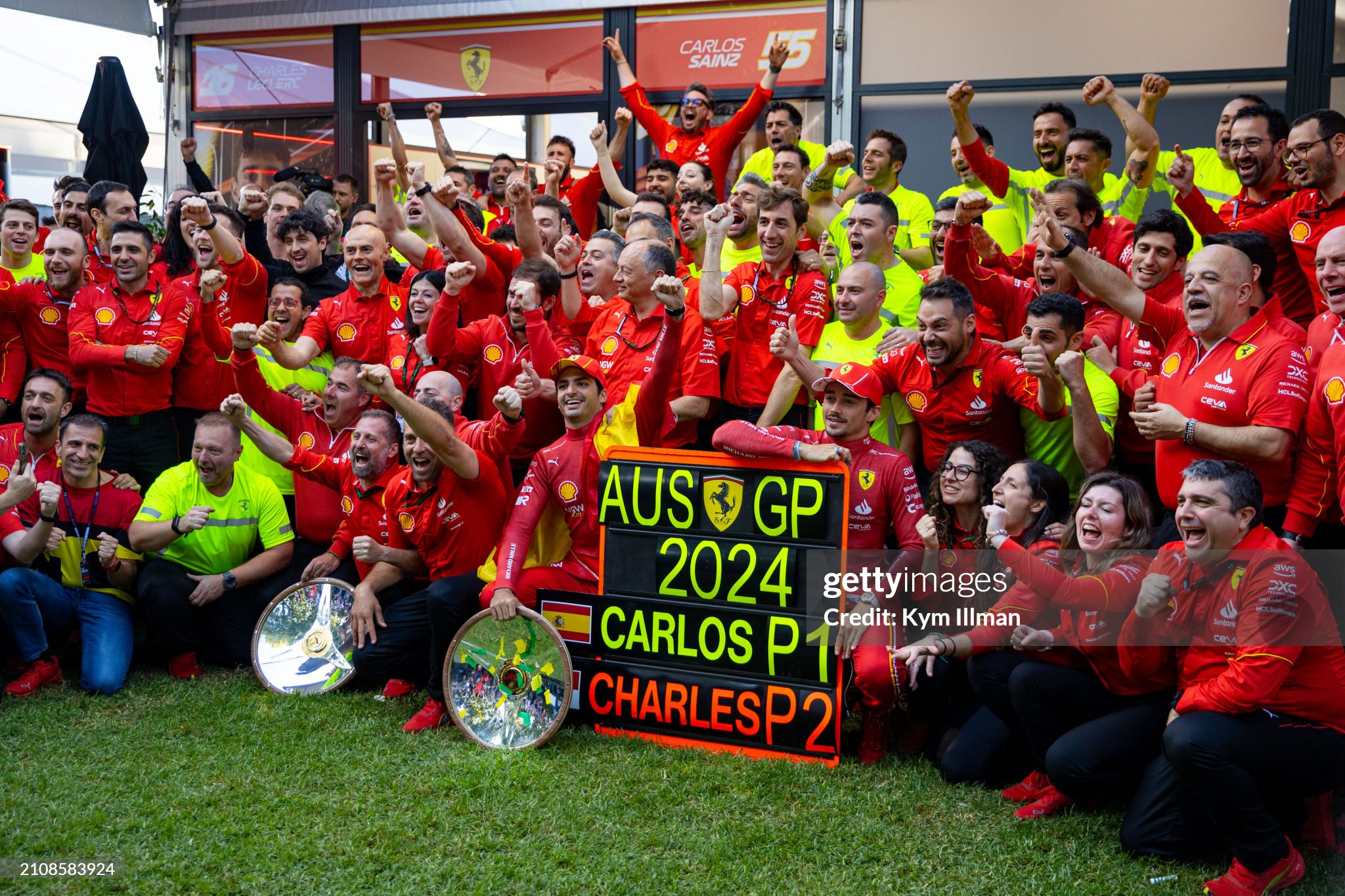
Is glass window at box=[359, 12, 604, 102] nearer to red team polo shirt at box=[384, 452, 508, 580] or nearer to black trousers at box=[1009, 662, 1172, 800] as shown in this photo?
red team polo shirt at box=[384, 452, 508, 580]

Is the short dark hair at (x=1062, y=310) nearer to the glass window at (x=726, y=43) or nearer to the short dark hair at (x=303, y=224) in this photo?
the short dark hair at (x=303, y=224)

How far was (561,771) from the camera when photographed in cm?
494

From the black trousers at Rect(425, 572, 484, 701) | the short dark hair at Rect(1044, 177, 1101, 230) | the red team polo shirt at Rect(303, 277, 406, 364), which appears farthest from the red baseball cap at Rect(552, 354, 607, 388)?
the short dark hair at Rect(1044, 177, 1101, 230)

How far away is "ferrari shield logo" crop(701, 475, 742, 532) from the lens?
17.2 ft

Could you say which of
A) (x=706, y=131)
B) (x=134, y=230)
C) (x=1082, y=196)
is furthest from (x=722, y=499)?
(x=706, y=131)

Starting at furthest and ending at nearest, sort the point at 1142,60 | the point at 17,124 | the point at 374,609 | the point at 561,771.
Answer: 1. the point at 17,124
2. the point at 1142,60
3. the point at 374,609
4. the point at 561,771

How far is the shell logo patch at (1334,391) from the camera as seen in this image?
423 centimetres

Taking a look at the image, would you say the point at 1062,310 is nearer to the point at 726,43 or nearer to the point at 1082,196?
the point at 1082,196

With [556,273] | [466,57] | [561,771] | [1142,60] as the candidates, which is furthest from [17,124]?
[561,771]

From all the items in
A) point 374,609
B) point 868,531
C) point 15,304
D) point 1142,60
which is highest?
point 1142,60

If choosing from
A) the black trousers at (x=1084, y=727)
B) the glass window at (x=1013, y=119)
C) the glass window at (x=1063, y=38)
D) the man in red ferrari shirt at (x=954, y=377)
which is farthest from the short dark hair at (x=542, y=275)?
the glass window at (x=1063, y=38)

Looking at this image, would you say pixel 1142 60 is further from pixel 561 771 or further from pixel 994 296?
pixel 561 771

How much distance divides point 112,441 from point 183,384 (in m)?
0.53

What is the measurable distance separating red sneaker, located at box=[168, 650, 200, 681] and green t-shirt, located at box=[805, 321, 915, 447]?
3.54 metres
